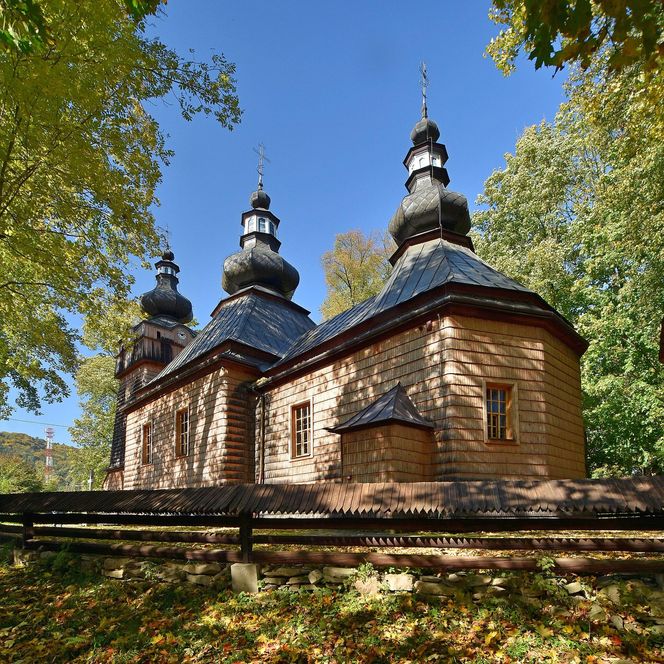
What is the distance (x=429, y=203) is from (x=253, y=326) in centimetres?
795

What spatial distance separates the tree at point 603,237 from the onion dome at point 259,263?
9693 mm

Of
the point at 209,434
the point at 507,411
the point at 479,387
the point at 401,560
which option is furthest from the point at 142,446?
the point at 401,560

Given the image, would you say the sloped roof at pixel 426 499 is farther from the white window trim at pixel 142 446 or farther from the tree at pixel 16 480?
the tree at pixel 16 480

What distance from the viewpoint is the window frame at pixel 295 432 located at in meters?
13.0

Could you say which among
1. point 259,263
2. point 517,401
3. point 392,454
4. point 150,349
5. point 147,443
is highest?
point 259,263

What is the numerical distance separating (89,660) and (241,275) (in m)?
18.1

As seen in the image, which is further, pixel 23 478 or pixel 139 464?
pixel 23 478

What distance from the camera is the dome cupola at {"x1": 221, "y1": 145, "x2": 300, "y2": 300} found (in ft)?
70.4

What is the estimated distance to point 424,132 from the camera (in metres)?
17.4

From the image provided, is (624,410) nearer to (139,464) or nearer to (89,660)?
(89,660)

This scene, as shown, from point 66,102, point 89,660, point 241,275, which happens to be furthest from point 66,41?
point 241,275

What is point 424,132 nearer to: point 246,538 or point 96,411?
point 246,538

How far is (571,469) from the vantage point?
1071cm

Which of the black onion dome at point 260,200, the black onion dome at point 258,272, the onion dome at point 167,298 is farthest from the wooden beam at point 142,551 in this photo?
the onion dome at point 167,298
